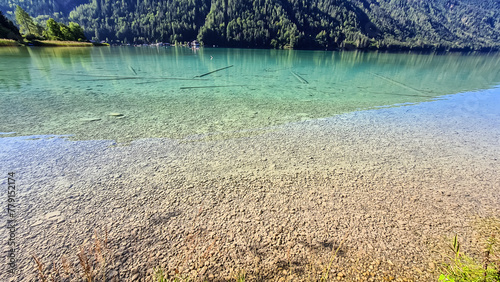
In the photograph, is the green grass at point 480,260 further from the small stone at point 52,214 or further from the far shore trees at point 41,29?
the far shore trees at point 41,29

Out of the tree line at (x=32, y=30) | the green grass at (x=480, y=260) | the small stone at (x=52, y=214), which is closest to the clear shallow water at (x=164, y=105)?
the small stone at (x=52, y=214)

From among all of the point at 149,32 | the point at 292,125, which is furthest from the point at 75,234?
the point at 149,32

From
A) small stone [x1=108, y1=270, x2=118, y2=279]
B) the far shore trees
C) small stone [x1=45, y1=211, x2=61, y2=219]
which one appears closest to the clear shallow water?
small stone [x1=45, y1=211, x2=61, y2=219]

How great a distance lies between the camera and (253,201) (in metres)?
5.16

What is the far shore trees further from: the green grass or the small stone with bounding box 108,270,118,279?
the green grass

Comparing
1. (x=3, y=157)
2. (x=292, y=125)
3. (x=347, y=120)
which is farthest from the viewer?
(x=347, y=120)

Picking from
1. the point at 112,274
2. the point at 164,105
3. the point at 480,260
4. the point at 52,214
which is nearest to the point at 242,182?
the point at 112,274

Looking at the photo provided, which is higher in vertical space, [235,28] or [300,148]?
[235,28]

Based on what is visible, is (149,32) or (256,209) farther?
(149,32)

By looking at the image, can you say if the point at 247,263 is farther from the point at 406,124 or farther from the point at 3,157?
the point at 406,124

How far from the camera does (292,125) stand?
10.2m

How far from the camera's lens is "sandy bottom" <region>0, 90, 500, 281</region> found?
3.81 meters

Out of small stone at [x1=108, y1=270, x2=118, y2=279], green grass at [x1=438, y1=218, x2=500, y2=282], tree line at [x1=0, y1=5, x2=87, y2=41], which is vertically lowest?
small stone at [x1=108, y1=270, x2=118, y2=279]

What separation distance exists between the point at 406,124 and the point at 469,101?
10.6m
